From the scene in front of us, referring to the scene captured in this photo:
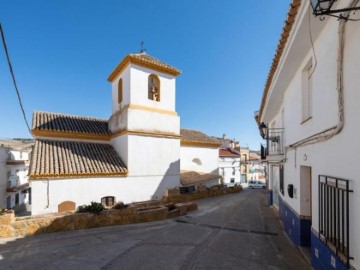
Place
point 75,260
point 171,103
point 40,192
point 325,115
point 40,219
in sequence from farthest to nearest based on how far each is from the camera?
point 171,103 → point 40,192 → point 40,219 → point 75,260 → point 325,115

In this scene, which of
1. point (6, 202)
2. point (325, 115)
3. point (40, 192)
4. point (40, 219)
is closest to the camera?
point (325, 115)

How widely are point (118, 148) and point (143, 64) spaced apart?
5673mm

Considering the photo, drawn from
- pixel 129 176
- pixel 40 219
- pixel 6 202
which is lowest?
pixel 6 202

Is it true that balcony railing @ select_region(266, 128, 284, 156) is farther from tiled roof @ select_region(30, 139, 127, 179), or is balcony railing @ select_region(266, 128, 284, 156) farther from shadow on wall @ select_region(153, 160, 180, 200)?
tiled roof @ select_region(30, 139, 127, 179)

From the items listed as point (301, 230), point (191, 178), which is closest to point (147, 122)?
point (191, 178)

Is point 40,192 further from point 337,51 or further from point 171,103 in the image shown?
point 337,51

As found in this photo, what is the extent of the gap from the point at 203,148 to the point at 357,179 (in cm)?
2020

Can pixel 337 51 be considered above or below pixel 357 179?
above

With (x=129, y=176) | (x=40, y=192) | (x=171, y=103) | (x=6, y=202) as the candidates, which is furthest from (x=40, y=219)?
(x=6, y=202)

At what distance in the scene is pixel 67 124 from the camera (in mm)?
16250

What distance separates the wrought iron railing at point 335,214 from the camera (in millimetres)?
3953

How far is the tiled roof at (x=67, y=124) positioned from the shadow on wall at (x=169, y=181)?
498cm

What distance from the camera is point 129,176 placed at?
14414 millimetres

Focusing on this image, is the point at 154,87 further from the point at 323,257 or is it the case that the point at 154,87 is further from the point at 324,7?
the point at 323,257
